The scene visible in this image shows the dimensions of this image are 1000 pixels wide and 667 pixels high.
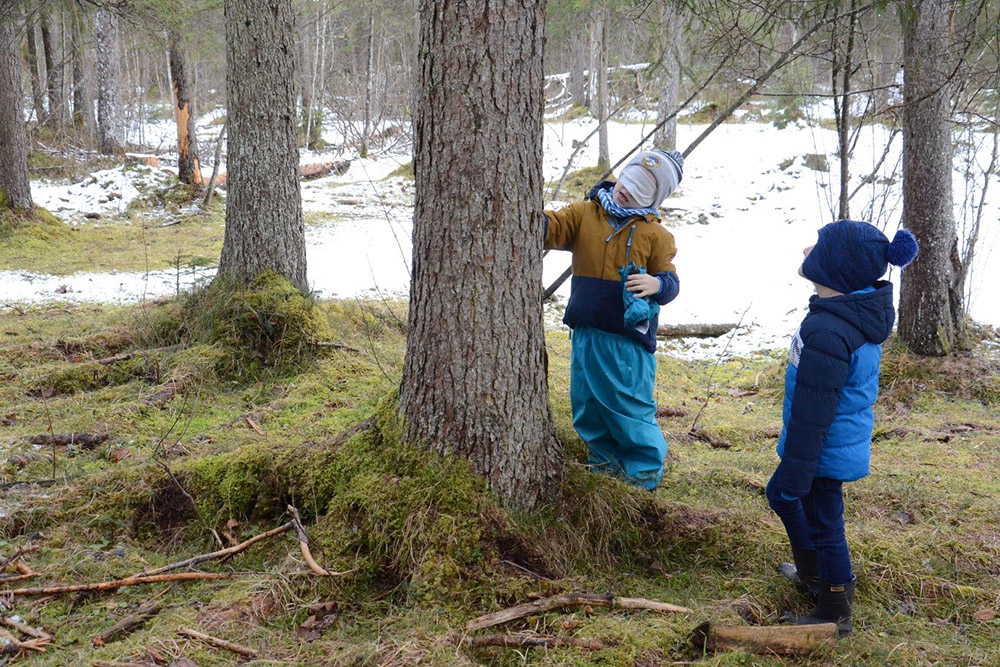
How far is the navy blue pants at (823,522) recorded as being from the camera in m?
2.67

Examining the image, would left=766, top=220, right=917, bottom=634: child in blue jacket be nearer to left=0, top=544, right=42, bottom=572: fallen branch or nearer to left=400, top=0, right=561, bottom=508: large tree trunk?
left=400, top=0, right=561, bottom=508: large tree trunk

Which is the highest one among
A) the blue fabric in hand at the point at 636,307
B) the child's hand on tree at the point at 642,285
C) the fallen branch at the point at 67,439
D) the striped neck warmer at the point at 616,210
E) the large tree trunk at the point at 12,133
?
the large tree trunk at the point at 12,133

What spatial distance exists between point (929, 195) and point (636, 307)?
14.3 ft

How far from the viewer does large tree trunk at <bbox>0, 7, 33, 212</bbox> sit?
34.3 feet

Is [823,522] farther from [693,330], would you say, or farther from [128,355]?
[693,330]

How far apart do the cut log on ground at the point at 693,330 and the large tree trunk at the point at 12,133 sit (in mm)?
10098

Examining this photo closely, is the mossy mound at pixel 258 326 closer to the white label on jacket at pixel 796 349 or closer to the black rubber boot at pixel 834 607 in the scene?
the white label on jacket at pixel 796 349

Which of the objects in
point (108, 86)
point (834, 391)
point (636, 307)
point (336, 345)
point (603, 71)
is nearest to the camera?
point (834, 391)

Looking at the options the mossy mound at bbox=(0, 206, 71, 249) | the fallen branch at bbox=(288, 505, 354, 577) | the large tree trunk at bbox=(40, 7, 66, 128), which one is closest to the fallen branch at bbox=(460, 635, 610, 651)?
the fallen branch at bbox=(288, 505, 354, 577)

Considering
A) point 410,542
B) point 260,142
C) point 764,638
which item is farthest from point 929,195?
point 260,142

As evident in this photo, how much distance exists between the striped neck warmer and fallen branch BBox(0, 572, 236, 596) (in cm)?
230

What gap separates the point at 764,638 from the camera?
2461 millimetres

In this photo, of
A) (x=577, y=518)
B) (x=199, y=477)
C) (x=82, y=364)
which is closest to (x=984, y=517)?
(x=577, y=518)

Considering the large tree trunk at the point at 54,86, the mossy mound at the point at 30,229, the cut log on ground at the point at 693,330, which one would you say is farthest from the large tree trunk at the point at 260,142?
the large tree trunk at the point at 54,86
